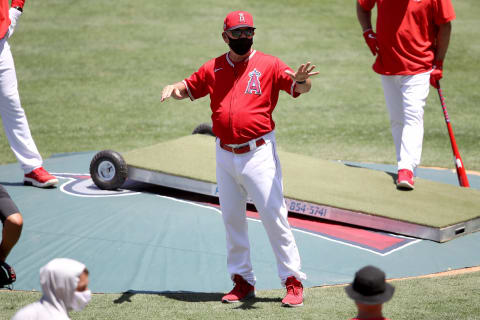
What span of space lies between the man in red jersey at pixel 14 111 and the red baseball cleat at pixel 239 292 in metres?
3.70

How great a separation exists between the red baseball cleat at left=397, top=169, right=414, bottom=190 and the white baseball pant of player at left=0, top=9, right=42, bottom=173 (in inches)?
166

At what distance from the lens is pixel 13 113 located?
7.92m

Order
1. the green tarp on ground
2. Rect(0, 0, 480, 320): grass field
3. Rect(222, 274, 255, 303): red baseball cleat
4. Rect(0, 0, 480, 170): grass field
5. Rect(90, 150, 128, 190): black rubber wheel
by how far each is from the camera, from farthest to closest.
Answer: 1. Rect(0, 0, 480, 170): grass field
2. Rect(90, 150, 128, 190): black rubber wheel
3. the green tarp on ground
4. Rect(222, 274, 255, 303): red baseball cleat
5. Rect(0, 0, 480, 320): grass field

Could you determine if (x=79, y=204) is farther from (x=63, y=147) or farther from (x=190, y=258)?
(x=63, y=147)

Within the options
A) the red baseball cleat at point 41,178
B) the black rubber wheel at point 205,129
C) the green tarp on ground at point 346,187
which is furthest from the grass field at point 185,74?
the red baseball cleat at point 41,178

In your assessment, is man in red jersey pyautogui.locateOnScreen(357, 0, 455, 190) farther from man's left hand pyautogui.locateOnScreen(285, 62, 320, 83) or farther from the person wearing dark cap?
A: the person wearing dark cap

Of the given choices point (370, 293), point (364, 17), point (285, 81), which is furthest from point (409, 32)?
point (370, 293)

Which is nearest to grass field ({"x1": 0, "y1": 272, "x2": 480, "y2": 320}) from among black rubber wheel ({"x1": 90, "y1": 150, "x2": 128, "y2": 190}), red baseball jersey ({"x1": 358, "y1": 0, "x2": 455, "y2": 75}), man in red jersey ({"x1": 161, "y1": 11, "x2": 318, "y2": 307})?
man in red jersey ({"x1": 161, "y1": 11, "x2": 318, "y2": 307})

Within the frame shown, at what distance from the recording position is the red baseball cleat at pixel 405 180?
748 cm

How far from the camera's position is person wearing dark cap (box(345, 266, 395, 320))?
2.78 m

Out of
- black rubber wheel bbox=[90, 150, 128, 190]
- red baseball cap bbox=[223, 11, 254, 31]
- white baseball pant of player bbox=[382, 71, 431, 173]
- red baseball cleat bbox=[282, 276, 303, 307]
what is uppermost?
red baseball cap bbox=[223, 11, 254, 31]

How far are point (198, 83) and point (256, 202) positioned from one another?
1066mm

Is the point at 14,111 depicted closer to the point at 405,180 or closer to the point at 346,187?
the point at 346,187

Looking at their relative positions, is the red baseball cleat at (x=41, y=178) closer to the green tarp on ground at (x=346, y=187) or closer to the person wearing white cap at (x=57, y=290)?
the green tarp on ground at (x=346, y=187)
